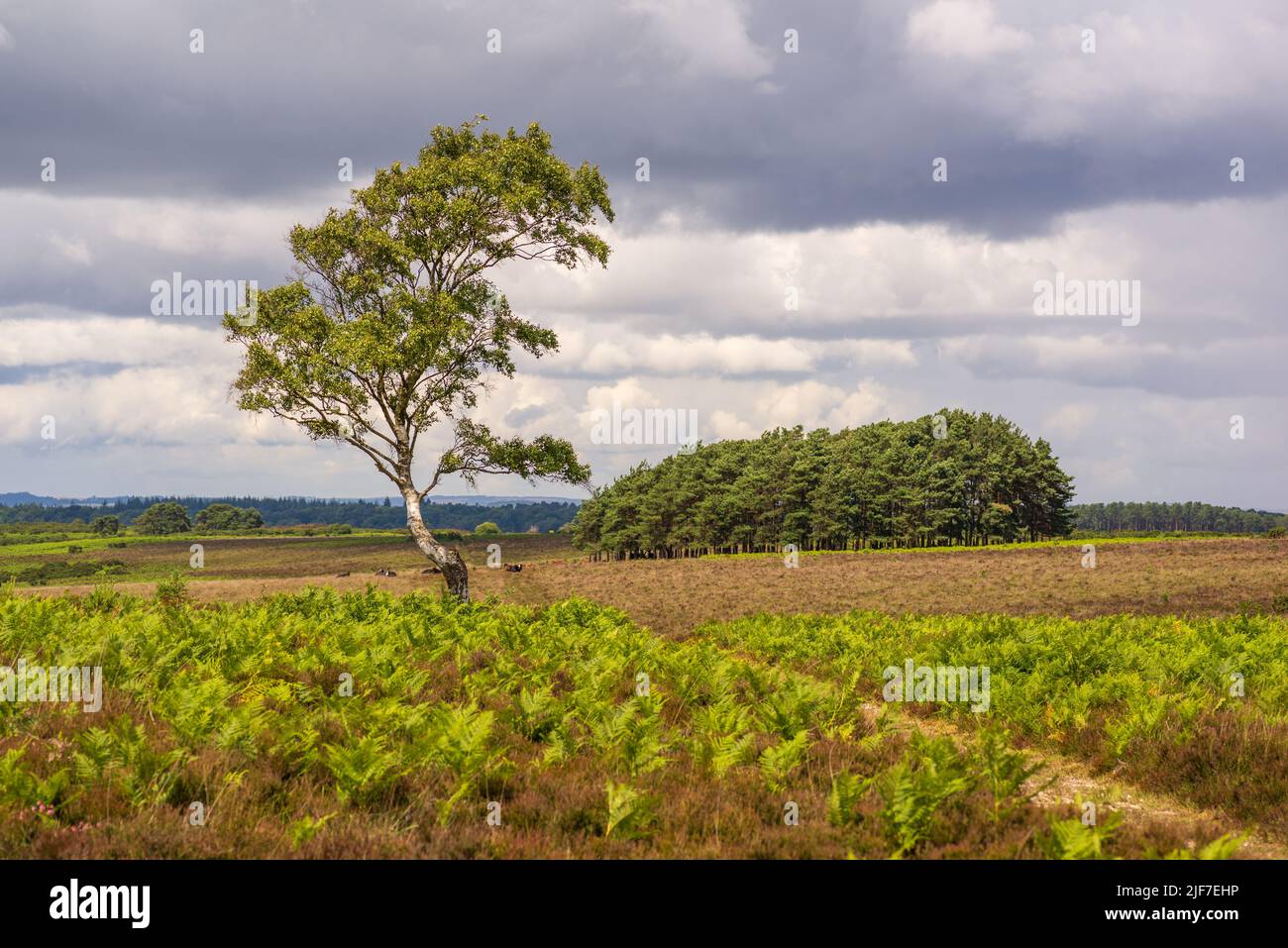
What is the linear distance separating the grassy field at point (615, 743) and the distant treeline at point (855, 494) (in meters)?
75.1

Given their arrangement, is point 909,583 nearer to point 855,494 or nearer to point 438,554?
point 438,554

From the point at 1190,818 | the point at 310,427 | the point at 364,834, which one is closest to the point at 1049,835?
the point at 1190,818

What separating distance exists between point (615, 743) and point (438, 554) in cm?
1885

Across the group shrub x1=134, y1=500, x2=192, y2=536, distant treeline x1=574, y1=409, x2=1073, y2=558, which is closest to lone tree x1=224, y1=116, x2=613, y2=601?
distant treeline x1=574, y1=409, x2=1073, y2=558

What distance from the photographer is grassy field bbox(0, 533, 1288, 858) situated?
5.97m

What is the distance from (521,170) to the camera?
2689 cm

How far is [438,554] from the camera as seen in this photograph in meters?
25.9

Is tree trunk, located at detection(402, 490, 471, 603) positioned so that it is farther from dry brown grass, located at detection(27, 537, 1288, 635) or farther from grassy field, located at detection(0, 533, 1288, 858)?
grassy field, located at detection(0, 533, 1288, 858)

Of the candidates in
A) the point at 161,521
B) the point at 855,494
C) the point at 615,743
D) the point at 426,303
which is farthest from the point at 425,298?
the point at 161,521

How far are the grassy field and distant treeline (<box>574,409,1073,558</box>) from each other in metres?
75.1

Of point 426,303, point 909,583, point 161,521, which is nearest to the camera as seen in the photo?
point 426,303

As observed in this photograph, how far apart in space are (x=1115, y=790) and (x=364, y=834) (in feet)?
20.6

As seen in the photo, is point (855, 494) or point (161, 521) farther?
point (161, 521)

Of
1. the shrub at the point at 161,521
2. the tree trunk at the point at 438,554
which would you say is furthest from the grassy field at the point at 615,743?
the shrub at the point at 161,521
